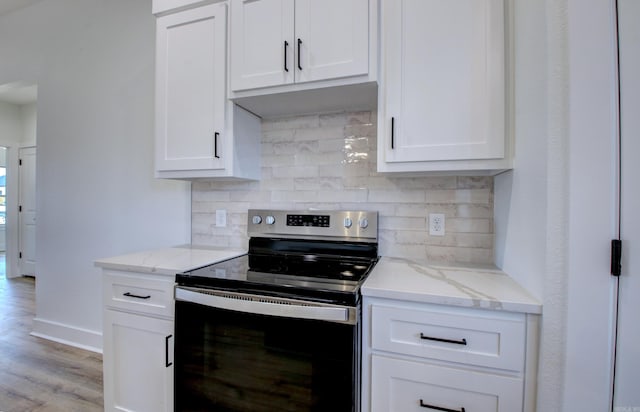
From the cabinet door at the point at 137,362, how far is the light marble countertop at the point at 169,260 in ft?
0.78

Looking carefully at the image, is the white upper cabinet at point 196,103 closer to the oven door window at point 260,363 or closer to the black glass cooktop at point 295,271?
the black glass cooktop at point 295,271

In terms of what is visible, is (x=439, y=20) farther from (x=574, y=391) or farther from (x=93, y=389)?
(x=93, y=389)

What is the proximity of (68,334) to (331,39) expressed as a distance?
3.08m

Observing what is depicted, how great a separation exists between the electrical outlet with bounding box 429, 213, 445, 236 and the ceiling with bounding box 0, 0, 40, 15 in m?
3.85

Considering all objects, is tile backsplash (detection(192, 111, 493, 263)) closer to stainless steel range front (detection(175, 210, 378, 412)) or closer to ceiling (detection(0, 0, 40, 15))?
stainless steel range front (detection(175, 210, 378, 412))

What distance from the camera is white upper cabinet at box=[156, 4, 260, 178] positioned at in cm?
163

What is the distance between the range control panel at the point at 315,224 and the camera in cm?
163

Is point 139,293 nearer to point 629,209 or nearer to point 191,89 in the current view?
point 191,89

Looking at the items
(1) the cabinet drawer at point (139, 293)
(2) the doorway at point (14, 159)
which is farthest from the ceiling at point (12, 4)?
(1) the cabinet drawer at point (139, 293)

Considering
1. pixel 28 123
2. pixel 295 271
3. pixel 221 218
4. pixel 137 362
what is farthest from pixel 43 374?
pixel 28 123

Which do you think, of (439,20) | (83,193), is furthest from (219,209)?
(439,20)

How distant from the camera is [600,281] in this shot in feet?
2.75

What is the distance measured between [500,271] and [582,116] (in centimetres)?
74

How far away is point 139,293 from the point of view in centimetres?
146
